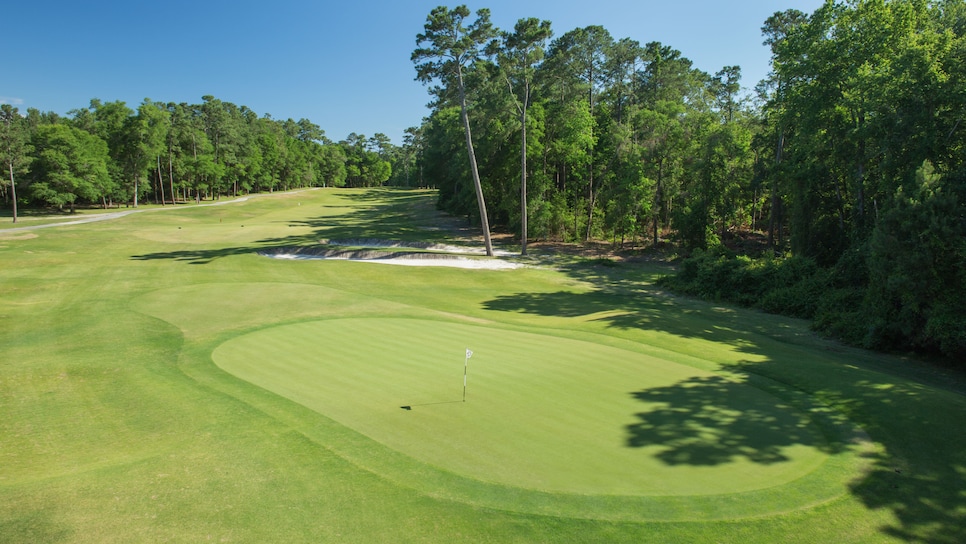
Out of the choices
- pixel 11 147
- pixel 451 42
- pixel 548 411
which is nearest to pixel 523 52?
pixel 451 42

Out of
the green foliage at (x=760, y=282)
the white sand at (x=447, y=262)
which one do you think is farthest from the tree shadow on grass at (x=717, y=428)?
the white sand at (x=447, y=262)

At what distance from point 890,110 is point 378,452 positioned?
24.9m

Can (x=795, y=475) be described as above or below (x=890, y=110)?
below

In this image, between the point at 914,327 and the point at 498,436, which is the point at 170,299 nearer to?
the point at 498,436

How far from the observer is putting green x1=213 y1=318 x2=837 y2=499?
6570 millimetres

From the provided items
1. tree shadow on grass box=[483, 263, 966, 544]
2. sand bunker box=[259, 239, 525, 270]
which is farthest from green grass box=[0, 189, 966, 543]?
sand bunker box=[259, 239, 525, 270]

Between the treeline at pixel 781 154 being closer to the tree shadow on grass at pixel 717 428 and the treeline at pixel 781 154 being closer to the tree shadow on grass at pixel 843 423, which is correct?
the tree shadow on grass at pixel 843 423

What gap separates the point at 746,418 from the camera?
27.5ft

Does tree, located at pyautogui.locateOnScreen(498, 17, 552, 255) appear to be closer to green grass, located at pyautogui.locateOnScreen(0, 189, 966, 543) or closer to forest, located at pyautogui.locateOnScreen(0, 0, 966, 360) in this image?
forest, located at pyautogui.locateOnScreen(0, 0, 966, 360)

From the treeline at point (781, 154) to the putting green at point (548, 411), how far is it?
403 inches

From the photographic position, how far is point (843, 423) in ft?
28.0

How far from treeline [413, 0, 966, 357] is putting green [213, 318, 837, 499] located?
403 inches

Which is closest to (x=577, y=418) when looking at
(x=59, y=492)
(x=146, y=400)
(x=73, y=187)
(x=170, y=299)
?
(x=59, y=492)

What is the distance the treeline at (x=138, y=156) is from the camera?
177 ft
